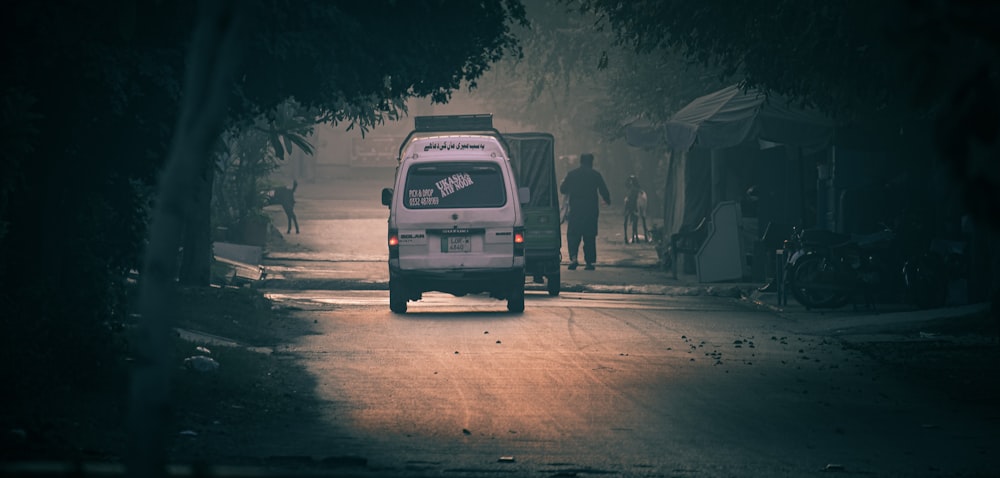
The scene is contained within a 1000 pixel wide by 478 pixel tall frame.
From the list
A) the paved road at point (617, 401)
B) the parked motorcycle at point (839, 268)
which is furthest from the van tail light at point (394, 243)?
the parked motorcycle at point (839, 268)

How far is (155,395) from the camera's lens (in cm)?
436

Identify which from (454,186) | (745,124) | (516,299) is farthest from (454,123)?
(516,299)

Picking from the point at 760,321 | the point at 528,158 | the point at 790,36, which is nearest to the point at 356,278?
the point at 528,158

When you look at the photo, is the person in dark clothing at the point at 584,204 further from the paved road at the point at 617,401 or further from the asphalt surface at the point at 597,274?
the paved road at the point at 617,401

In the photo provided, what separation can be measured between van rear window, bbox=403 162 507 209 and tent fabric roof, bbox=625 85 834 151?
3.70m

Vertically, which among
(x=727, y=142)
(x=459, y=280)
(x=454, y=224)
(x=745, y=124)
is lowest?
(x=459, y=280)

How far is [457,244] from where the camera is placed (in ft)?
61.5

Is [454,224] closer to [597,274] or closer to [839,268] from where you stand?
[839,268]

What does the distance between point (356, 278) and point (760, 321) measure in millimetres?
9510

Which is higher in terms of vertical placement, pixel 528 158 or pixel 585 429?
pixel 528 158

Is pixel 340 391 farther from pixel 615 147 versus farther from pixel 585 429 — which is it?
pixel 615 147

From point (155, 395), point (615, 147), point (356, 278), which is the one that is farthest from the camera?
point (615, 147)

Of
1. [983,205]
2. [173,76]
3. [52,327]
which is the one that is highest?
[173,76]

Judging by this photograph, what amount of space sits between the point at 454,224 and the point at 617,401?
25.0 feet
